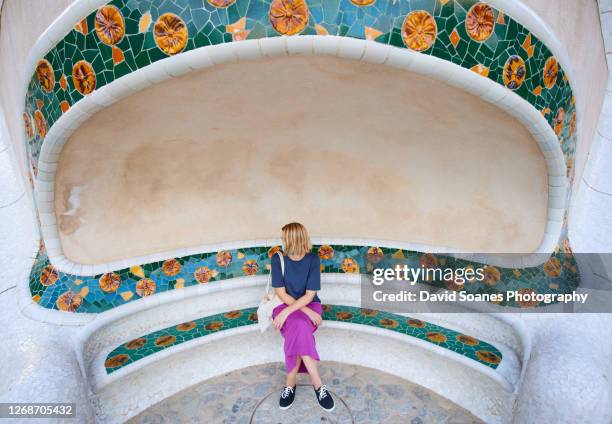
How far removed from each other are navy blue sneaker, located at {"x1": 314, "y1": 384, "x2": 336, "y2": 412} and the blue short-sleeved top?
680mm

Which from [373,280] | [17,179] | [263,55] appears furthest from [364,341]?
[17,179]

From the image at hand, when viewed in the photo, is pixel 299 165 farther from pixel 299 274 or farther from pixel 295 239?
pixel 299 274

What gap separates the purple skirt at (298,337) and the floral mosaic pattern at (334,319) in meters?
0.53

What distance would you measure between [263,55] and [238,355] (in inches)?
90.7

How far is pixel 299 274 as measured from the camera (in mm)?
2887

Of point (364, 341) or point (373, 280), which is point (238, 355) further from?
point (373, 280)

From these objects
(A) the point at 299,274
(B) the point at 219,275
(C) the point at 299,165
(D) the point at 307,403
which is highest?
(C) the point at 299,165

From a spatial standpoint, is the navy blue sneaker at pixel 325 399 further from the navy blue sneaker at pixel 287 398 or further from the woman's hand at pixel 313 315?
the woman's hand at pixel 313 315

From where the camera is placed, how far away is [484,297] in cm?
328

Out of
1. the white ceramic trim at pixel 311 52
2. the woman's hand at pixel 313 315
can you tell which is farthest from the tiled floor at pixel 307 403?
the white ceramic trim at pixel 311 52

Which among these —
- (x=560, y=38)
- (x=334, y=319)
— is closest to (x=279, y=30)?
(x=560, y=38)

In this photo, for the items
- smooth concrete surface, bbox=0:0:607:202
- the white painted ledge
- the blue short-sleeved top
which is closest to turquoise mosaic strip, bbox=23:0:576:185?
smooth concrete surface, bbox=0:0:607:202

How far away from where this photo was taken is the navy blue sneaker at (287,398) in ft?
9.20

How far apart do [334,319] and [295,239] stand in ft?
3.07
